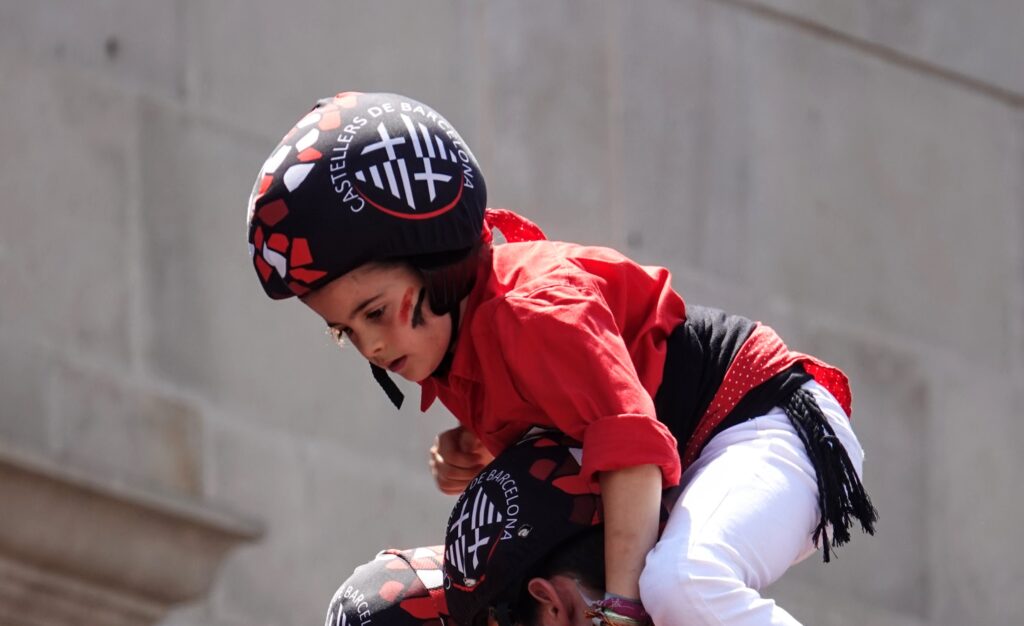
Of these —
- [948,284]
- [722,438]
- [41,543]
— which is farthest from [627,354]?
[948,284]

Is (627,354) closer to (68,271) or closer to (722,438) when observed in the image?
(722,438)

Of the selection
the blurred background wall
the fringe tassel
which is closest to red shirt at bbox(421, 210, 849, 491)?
the fringe tassel

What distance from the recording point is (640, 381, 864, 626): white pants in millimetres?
4367

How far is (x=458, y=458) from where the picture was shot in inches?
201

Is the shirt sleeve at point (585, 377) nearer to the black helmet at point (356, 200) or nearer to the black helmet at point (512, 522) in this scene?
the black helmet at point (512, 522)

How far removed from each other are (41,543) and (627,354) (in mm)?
2850

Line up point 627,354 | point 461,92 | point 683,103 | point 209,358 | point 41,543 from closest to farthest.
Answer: point 627,354
point 41,543
point 209,358
point 461,92
point 683,103

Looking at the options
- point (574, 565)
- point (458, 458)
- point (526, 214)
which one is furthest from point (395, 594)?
point (526, 214)

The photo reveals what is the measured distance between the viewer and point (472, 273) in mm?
4668

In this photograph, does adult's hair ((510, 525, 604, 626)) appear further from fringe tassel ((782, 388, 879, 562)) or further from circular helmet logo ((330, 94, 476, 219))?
circular helmet logo ((330, 94, 476, 219))

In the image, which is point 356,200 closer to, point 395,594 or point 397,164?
point 397,164

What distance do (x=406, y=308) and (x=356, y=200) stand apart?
0.65 feet

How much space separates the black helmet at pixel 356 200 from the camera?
14.9ft

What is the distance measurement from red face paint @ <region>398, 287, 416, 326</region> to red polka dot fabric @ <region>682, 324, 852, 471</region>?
498 mm
